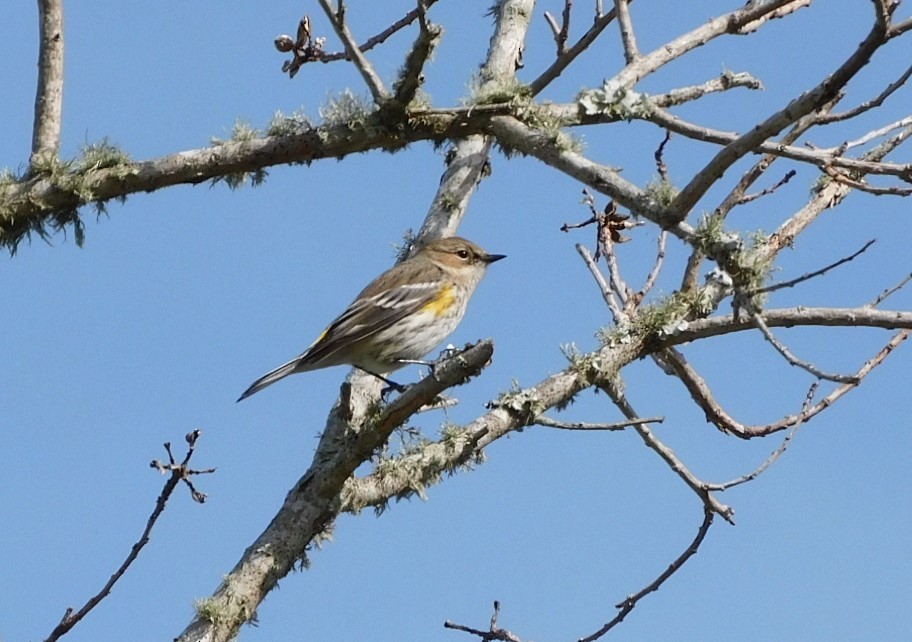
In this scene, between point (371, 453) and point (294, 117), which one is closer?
point (371, 453)

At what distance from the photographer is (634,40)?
21.4ft

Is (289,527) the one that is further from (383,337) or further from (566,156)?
(566,156)

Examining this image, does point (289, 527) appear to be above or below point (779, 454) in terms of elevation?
below

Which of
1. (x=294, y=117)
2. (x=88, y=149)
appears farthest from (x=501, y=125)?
(x=88, y=149)

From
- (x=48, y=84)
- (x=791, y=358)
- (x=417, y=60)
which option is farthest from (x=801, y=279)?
(x=48, y=84)

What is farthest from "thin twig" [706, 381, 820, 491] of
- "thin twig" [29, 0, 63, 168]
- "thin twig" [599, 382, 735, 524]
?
"thin twig" [29, 0, 63, 168]

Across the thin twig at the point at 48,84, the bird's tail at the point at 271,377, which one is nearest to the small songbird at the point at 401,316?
the bird's tail at the point at 271,377

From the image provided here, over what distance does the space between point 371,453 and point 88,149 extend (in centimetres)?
238

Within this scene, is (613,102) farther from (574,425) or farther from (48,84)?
(48,84)

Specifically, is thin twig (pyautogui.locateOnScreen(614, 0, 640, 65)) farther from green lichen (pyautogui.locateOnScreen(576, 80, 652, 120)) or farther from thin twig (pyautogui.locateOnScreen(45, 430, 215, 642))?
thin twig (pyautogui.locateOnScreen(45, 430, 215, 642))

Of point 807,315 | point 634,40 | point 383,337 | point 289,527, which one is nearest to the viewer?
point 807,315

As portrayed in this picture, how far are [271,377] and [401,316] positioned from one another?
955 millimetres

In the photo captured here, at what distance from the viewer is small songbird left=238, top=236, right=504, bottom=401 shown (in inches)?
295

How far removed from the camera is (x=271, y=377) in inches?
291
